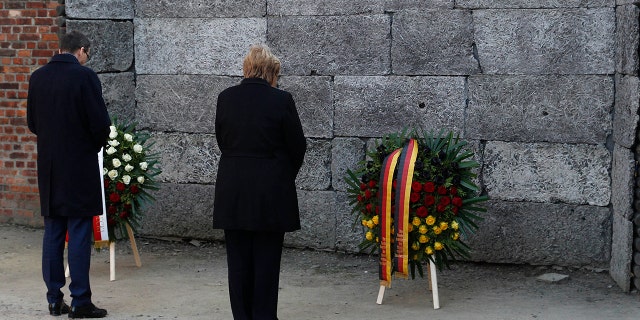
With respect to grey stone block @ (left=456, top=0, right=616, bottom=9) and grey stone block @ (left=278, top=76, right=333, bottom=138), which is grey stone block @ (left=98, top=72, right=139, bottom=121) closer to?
grey stone block @ (left=278, top=76, right=333, bottom=138)

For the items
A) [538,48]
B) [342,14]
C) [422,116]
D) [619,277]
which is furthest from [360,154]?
[619,277]

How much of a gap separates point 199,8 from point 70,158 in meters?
2.97

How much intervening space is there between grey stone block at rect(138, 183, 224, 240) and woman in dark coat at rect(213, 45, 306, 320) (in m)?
3.38

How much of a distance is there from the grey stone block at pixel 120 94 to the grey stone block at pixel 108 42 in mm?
76

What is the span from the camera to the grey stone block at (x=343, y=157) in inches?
332

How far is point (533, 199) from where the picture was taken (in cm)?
788

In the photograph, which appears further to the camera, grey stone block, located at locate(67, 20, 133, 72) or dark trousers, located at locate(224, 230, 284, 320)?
grey stone block, located at locate(67, 20, 133, 72)

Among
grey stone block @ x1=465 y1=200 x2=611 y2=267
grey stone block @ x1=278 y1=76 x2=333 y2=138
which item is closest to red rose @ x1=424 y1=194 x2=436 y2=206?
grey stone block @ x1=465 y1=200 x2=611 y2=267

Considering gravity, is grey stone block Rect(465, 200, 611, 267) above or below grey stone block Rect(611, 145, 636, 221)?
below

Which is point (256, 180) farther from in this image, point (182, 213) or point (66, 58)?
point (182, 213)

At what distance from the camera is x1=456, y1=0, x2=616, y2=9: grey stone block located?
7590mm

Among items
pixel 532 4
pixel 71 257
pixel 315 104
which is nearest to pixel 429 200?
pixel 532 4

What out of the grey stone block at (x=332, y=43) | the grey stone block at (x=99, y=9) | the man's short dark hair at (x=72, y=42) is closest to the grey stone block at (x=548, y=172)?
the grey stone block at (x=332, y=43)

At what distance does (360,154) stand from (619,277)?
236 centimetres
